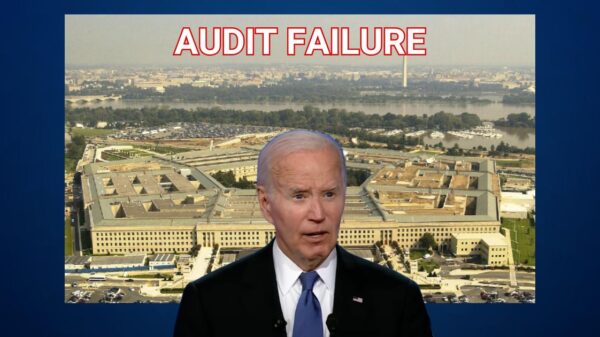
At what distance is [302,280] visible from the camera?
112 cm

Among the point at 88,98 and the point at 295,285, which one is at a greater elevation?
the point at 88,98

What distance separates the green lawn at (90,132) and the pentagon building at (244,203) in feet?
0.60

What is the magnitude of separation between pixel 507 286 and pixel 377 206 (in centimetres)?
91

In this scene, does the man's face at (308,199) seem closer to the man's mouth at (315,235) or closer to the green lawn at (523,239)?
the man's mouth at (315,235)

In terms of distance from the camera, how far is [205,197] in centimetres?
558

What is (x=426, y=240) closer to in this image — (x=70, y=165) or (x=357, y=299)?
(x=70, y=165)

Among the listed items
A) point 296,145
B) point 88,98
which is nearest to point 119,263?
point 88,98

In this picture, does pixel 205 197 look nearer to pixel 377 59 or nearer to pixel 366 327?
pixel 377 59

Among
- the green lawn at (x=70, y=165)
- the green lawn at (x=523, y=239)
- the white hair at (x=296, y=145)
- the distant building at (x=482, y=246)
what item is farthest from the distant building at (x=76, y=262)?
the white hair at (x=296, y=145)

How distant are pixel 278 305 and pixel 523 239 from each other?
4542 mm

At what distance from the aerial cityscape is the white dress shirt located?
174 inches
